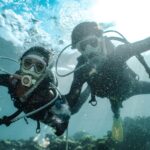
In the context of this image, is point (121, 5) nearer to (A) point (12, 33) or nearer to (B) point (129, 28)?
(B) point (129, 28)

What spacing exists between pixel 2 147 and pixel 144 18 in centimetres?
1463

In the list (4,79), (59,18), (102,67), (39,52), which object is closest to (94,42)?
(102,67)

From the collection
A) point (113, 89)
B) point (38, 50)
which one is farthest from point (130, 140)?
point (38, 50)

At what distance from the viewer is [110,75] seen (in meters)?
6.16

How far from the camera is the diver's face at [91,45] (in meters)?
6.14

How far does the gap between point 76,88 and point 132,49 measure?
1.60 meters

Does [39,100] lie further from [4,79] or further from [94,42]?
[94,42]

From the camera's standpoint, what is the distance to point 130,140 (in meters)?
9.34

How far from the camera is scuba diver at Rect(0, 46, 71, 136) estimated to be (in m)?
3.36

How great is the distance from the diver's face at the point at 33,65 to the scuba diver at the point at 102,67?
1.88 meters

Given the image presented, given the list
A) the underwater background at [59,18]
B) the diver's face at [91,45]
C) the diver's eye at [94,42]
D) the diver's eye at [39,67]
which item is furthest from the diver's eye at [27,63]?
the underwater background at [59,18]

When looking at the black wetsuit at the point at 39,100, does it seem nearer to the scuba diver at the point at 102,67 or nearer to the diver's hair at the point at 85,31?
the scuba diver at the point at 102,67

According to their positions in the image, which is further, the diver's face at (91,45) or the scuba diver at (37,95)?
the diver's face at (91,45)

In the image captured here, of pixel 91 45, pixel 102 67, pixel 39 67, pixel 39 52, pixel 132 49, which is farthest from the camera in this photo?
pixel 91 45
